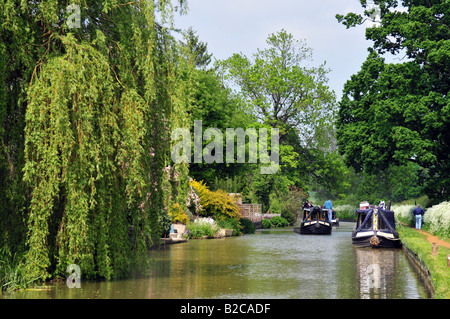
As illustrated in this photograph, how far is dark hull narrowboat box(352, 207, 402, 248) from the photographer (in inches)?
1102

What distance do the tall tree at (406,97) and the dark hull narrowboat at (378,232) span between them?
5638 millimetres

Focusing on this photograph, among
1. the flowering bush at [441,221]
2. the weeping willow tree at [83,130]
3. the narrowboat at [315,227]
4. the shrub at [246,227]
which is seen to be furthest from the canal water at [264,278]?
the shrub at [246,227]

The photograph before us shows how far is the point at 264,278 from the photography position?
16.4 meters

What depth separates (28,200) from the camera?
47.5 feet

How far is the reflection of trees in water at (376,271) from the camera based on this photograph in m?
14.2

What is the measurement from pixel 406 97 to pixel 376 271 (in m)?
19.0

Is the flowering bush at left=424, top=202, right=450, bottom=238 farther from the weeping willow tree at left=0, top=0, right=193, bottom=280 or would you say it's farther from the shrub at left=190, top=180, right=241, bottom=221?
the weeping willow tree at left=0, top=0, right=193, bottom=280

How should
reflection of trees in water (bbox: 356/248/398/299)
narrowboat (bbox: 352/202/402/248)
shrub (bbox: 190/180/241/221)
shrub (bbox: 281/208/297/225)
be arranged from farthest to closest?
1. shrub (bbox: 281/208/297/225)
2. shrub (bbox: 190/180/241/221)
3. narrowboat (bbox: 352/202/402/248)
4. reflection of trees in water (bbox: 356/248/398/299)

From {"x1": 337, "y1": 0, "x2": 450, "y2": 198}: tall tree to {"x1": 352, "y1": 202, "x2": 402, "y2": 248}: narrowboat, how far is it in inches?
220

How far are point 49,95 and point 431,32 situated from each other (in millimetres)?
28272

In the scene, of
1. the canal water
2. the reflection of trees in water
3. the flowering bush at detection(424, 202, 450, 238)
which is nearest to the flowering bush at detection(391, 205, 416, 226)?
the flowering bush at detection(424, 202, 450, 238)

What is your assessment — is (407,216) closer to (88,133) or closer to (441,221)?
(441,221)

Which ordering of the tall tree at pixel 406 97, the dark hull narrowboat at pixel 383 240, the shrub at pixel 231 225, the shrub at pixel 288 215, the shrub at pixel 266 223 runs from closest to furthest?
the dark hull narrowboat at pixel 383 240, the tall tree at pixel 406 97, the shrub at pixel 231 225, the shrub at pixel 266 223, the shrub at pixel 288 215

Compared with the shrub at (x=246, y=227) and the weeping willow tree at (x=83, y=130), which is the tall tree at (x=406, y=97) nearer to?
the shrub at (x=246, y=227)
